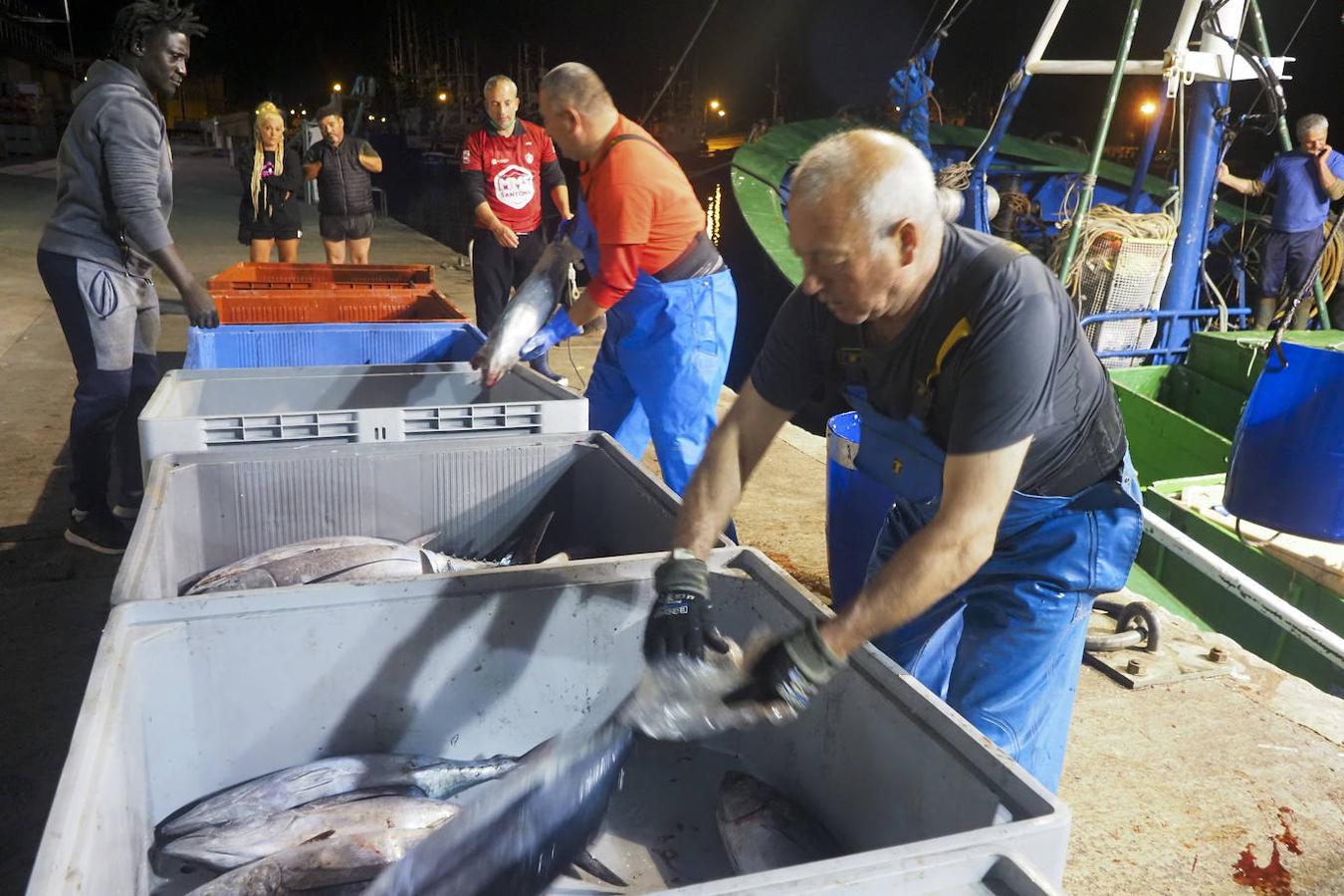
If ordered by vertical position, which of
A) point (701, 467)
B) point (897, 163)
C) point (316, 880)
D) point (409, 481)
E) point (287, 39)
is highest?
point (287, 39)

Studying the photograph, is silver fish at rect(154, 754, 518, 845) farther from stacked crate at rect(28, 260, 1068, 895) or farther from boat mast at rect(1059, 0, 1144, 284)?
boat mast at rect(1059, 0, 1144, 284)

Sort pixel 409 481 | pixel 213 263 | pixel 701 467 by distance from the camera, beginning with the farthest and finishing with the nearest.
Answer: pixel 213 263 → pixel 409 481 → pixel 701 467

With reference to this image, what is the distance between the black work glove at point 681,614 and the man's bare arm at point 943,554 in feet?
0.80

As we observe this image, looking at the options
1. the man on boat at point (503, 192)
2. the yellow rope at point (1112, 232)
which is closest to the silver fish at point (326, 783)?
the man on boat at point (503, 192)

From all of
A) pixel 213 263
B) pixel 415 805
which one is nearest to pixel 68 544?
pixel 415 805

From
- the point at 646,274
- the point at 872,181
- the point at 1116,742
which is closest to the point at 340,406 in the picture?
the point at 646,274

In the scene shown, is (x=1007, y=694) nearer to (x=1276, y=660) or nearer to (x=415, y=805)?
(x=415, y=805)

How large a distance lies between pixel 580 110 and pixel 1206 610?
3803 mm

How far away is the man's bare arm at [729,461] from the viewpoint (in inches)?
79.4

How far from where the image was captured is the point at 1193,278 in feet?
24.0

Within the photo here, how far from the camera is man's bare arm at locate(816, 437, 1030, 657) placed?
5.12 feet

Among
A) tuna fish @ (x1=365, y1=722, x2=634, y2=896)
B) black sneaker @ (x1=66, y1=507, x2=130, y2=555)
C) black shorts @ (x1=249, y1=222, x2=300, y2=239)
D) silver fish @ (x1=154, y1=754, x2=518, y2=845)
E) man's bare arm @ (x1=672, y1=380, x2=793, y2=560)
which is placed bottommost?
black sneaker @ (x1=66, y1=507, x2=130, y2=555)

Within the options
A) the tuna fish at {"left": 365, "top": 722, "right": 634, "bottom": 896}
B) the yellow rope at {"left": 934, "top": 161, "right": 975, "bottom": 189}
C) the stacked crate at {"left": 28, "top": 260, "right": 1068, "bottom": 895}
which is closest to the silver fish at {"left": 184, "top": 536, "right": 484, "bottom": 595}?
the stacked crate at {"left": 28, "top": 260, "right": 1068, "bottom": 895}

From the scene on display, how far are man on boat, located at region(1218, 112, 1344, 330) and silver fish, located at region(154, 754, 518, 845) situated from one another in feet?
30.4
